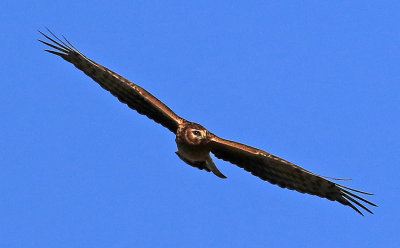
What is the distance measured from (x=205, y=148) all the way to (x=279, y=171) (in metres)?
1.46

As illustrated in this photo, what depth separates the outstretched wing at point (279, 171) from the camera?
53.3 feet

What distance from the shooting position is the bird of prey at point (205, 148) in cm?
1627

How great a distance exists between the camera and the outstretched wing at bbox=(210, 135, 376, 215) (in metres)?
16.2

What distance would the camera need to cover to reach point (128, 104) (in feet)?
57.1

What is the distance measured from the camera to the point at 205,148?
16.4m

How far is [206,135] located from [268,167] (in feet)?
4.43

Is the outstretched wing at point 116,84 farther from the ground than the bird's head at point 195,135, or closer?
farther from the ground

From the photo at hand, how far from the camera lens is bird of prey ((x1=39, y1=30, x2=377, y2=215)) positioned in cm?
1627

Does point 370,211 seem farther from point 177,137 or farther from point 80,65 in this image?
point 80,65

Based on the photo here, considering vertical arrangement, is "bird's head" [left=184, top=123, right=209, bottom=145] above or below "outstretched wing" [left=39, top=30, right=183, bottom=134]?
below

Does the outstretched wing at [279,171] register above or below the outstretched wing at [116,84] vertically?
below

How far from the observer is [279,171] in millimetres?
16625

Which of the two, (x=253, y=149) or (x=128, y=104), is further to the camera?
(x=128, y=104)

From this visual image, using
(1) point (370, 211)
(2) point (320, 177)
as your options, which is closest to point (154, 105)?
(2) point (320, 177)
